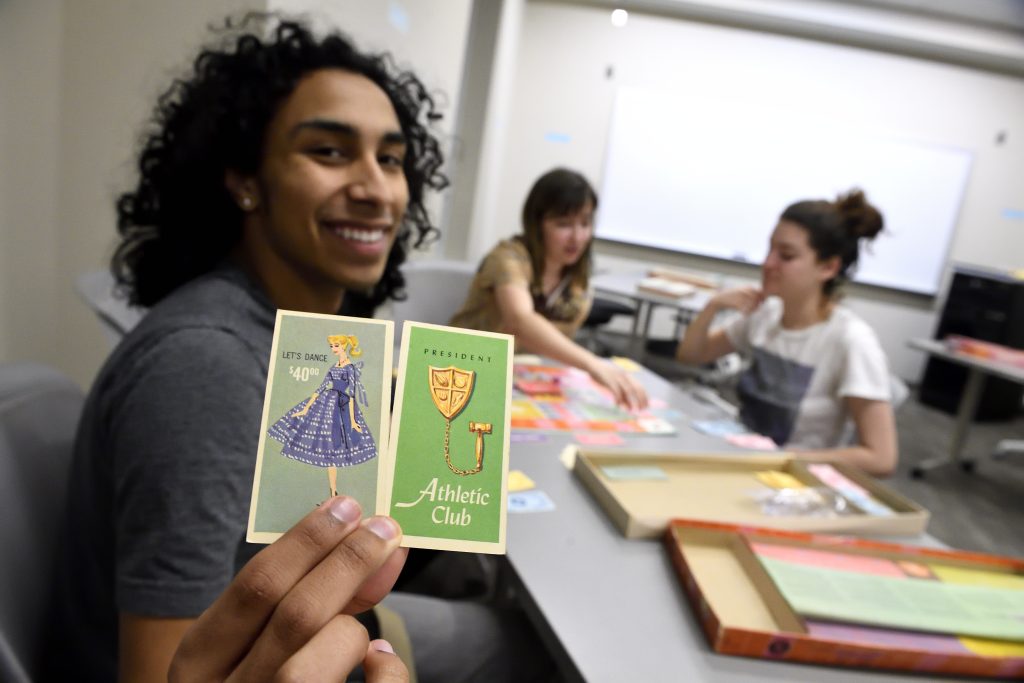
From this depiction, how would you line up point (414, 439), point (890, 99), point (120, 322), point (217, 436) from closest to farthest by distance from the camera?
point (414, 439), point (217, 436), point (120, 322), point (890, 99)

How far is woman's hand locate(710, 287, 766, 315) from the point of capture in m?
1.87

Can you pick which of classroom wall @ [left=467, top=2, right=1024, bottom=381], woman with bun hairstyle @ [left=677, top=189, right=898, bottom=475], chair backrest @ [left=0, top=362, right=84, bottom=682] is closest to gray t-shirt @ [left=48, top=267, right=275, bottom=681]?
chair backrest @ [left=0, top=362, right=84, bottom=682]

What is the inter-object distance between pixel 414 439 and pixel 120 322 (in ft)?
3.76

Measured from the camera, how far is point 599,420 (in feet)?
4.83

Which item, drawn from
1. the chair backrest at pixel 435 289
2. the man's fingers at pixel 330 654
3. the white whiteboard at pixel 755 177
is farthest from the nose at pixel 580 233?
the white whiteboard at pixel 755 177

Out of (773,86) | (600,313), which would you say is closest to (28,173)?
(600,313)

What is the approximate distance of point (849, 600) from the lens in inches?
31.5

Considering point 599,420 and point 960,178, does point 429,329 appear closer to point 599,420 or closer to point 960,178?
point 599,420

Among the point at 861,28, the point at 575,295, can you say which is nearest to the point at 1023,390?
the point at 861,28

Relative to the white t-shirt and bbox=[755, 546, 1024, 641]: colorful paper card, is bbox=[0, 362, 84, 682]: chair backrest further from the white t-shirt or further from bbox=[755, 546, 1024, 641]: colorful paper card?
the white t-shirt

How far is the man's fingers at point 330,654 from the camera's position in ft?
1.18

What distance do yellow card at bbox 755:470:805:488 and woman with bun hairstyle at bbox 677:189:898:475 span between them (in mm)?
500

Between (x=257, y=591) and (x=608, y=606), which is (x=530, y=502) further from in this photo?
(x=257, y=591)

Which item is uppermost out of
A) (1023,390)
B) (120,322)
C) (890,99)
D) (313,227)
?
(890,99)
